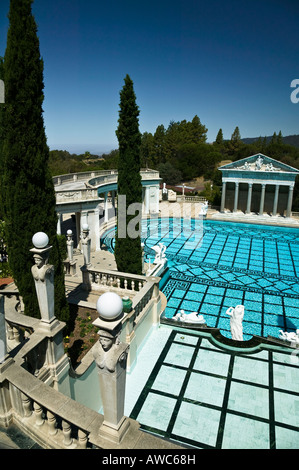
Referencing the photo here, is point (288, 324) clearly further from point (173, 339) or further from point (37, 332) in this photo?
point (37, 332)

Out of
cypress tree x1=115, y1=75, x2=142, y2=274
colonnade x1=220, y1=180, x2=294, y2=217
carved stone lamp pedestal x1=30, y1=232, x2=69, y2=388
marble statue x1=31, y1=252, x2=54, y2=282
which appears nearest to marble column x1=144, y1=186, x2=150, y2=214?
colonnade x1=220, y1=180, x2=294, y2=217

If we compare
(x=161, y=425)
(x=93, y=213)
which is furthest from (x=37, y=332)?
(x=93, y=213)

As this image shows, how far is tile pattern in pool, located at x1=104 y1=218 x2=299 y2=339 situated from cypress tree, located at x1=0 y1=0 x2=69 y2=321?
863 centimetres

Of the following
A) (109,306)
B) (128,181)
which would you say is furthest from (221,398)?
(128,181)

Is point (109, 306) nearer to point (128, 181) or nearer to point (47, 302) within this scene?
point (47, 302)

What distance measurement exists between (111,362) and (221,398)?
19.9 ft

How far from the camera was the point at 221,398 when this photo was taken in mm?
8219

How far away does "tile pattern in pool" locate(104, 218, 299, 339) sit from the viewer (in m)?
15.4

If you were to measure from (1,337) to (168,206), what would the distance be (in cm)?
3536

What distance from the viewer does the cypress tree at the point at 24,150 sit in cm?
788

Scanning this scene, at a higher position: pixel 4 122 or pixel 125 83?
pixel 125 83

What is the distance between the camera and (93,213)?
2252 centimetres

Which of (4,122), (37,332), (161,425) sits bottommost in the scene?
(161,425)
